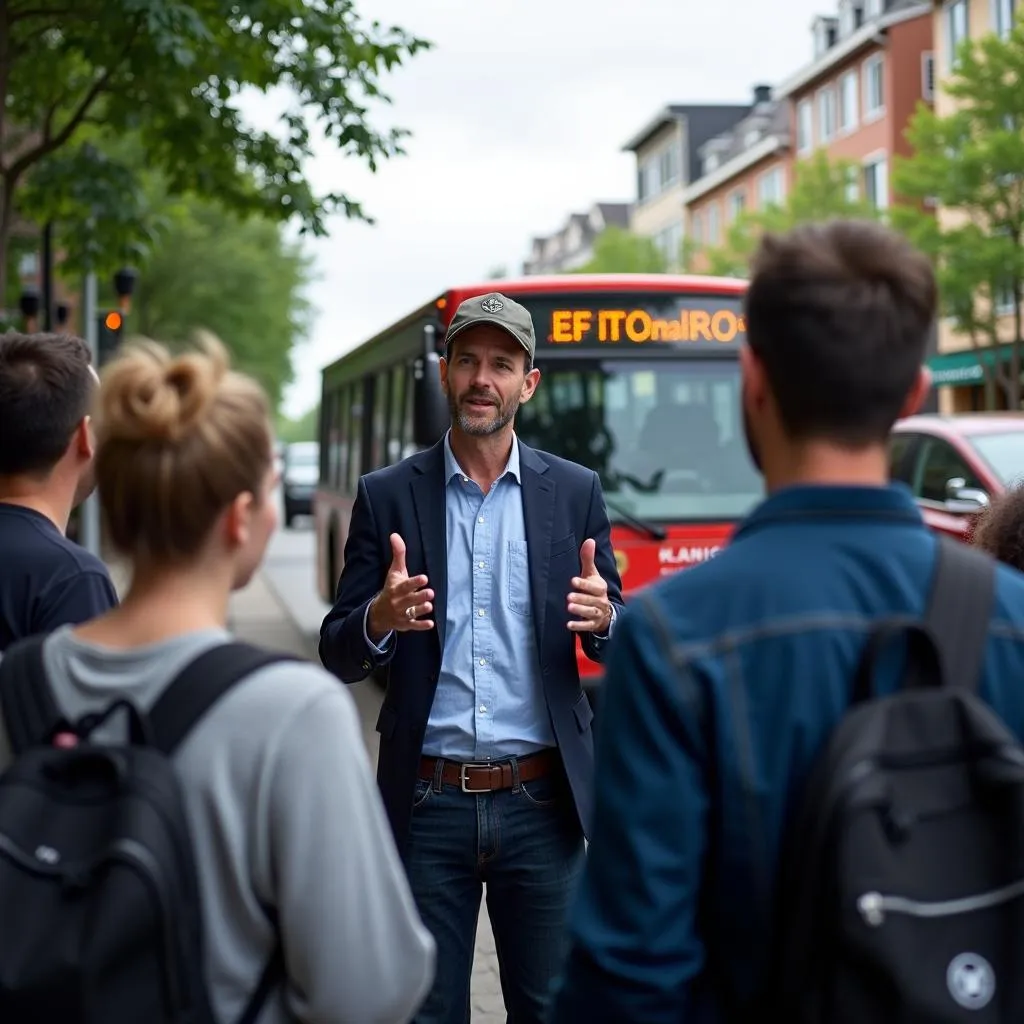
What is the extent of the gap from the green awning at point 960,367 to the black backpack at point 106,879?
38.6m

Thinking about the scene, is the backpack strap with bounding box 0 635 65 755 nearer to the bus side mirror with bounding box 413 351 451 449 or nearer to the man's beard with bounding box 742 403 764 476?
the man's beard with bounding box 742 403 764 476

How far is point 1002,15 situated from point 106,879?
4064 cm

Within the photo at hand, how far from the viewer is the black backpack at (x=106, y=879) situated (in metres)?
1.89

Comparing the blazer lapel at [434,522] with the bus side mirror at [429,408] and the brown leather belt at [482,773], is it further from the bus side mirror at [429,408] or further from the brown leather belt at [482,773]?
the bus side mirror at [429,408]

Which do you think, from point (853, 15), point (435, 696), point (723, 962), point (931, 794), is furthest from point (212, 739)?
point (853, 15)

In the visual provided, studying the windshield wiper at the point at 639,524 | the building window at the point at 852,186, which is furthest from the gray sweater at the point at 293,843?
the building window at the point at 852,186

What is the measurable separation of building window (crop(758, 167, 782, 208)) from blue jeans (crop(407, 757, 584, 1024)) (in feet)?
184

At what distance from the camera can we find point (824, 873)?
1.86 meters

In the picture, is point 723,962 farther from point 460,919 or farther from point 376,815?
point 460,919

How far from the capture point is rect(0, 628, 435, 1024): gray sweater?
201cm

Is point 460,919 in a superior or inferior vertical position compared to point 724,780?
inferior

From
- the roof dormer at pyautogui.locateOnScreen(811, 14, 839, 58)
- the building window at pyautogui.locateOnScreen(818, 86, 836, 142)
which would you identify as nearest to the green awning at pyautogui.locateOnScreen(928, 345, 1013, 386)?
the building window at pyautogui.locateOnScreen(818, 86, 836, 142)

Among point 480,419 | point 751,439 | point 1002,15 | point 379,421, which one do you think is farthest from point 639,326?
point 1002,15

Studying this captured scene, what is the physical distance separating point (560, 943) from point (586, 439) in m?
6.73
